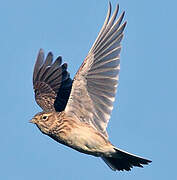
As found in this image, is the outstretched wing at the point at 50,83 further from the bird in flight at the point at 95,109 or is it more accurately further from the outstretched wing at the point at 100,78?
the outstretched wing at the point at 100,78

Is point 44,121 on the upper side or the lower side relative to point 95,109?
lower

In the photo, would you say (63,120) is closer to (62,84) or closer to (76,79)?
(76,79)

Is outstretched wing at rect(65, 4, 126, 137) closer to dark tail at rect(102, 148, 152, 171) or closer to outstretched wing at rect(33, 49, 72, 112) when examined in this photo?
dark tail at rect(102, 148, 152, 171)

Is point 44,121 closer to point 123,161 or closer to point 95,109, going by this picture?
point 95,109

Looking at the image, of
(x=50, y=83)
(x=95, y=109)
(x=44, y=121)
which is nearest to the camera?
(x=44, y=121)

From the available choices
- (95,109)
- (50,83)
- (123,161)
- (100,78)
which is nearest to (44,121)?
(95,109)

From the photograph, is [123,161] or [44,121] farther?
[123,161]

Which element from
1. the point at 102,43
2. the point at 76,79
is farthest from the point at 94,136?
the point at 102,43
